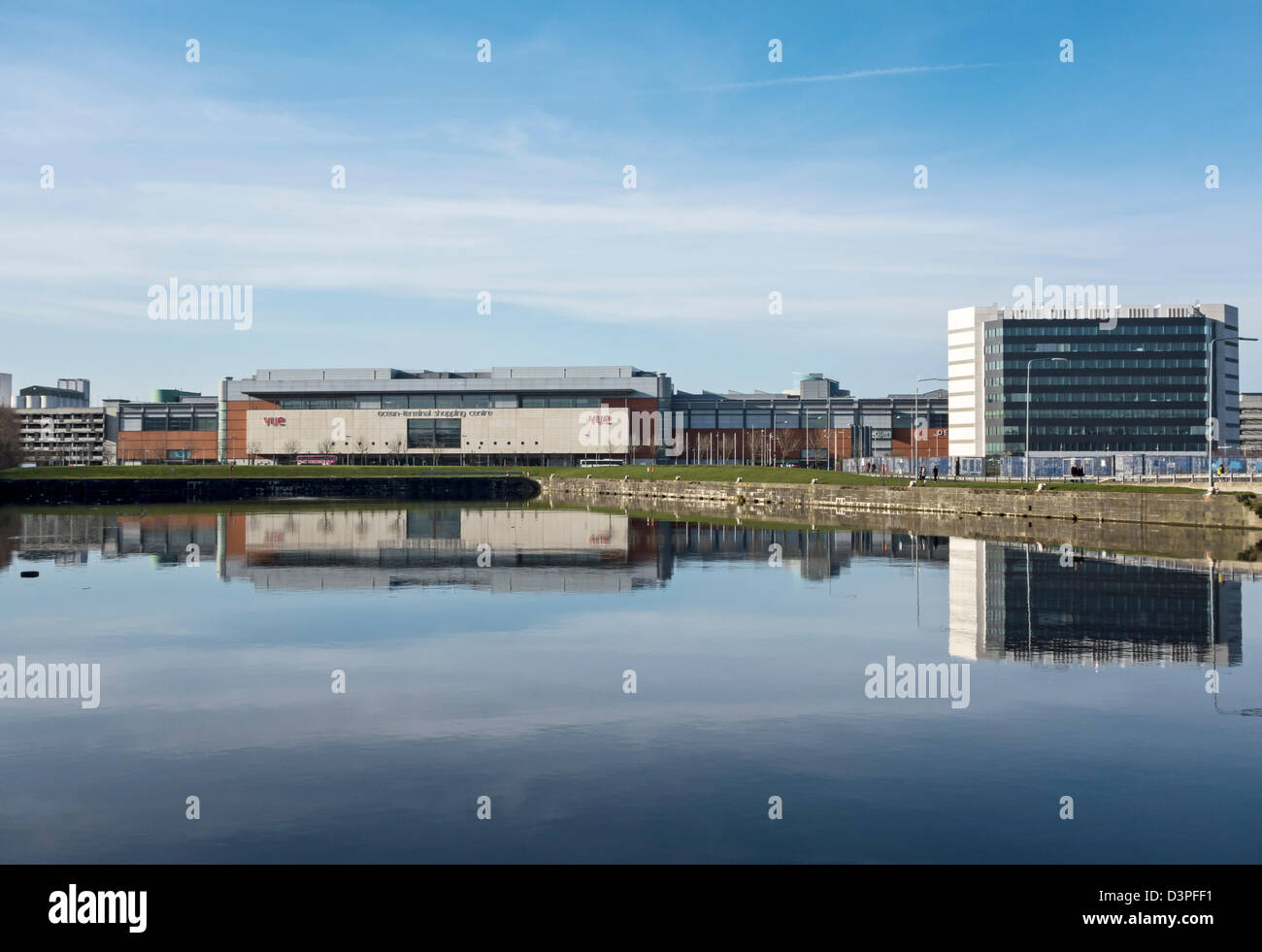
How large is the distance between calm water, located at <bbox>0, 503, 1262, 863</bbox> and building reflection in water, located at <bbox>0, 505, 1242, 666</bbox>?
28cm

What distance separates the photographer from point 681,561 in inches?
1778

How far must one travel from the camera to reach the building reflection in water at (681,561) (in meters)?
26.0

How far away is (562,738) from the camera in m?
16.5

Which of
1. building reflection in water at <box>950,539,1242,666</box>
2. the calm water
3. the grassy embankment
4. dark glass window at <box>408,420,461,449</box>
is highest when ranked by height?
dark glass window at <box>408,420,461,449</box>

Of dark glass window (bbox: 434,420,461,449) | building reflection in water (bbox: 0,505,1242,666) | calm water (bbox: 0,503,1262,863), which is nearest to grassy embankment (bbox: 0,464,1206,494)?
→ dark glass window (bbox: 434,420,461,449)

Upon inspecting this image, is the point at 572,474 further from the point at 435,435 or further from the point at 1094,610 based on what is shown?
the point at 1094,610

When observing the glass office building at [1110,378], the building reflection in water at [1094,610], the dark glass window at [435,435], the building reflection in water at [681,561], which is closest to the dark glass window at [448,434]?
the dark glass window at [435,435]

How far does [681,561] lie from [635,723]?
91.1 ft

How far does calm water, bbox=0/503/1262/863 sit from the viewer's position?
1230 centimetres

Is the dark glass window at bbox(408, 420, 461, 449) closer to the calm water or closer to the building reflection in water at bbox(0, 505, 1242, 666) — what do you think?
the building reflection in water at bbox(0, 505, 1242, 666)

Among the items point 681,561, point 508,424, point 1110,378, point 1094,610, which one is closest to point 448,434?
point 508,424
